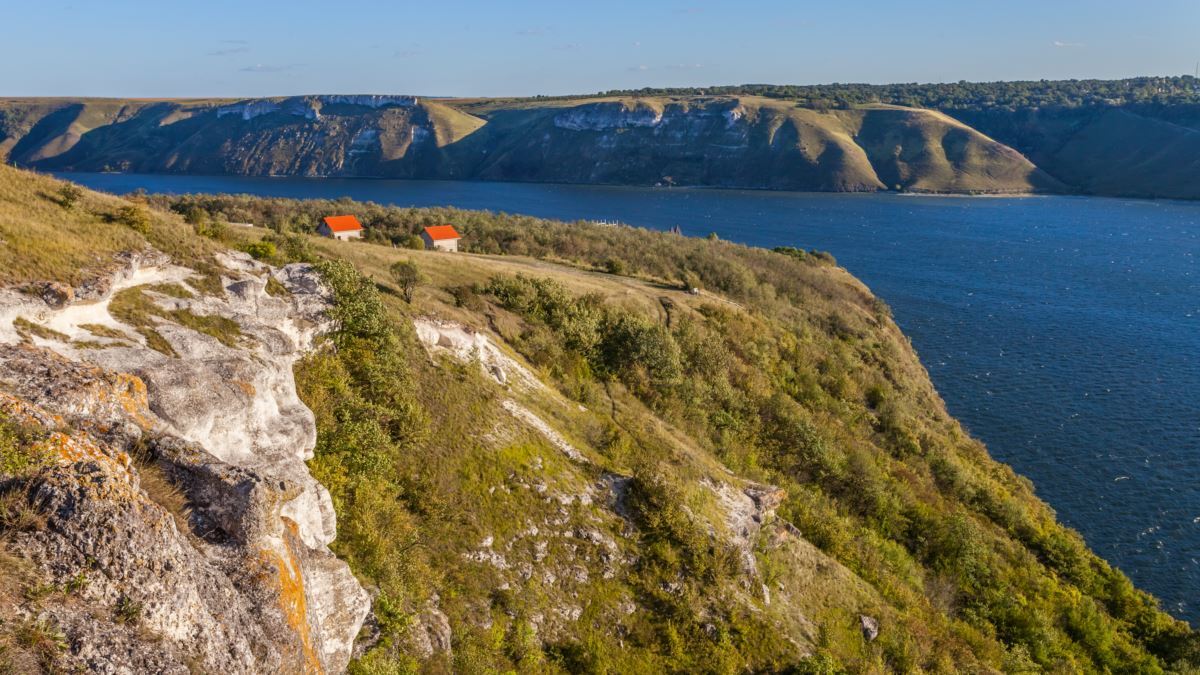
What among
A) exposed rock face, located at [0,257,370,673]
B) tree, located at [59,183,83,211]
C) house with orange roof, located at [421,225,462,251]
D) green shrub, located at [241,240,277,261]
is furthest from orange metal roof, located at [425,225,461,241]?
exposed rock face, located at [0,257,370,673]

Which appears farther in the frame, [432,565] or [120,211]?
[120,211]

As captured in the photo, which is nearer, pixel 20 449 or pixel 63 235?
pixel 20 449

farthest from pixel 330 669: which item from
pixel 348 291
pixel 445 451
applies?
pixel 348 291

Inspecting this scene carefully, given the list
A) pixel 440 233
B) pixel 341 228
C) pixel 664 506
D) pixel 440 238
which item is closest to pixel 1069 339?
pixel 440 238

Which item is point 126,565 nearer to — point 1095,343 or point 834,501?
point 834,501

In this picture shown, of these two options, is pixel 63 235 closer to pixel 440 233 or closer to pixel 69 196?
pixel 69 196

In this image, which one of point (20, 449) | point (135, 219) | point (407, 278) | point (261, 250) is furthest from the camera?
point (407, 278)
